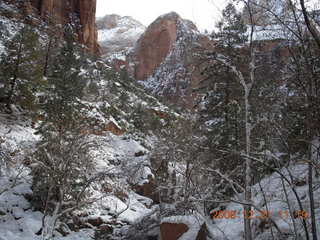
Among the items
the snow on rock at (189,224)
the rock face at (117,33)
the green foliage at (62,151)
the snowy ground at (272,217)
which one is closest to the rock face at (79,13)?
the green foliage at (62,151)

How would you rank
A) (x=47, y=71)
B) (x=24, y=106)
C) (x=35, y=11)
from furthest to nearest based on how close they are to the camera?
(x=35, y=11), (x=47, y=71), (x=24, y=106)

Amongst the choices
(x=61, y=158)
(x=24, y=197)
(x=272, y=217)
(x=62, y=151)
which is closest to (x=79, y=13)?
(x=24, y=197)

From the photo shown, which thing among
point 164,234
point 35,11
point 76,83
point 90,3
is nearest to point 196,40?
point 164,234

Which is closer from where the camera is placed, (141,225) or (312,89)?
(312,89)

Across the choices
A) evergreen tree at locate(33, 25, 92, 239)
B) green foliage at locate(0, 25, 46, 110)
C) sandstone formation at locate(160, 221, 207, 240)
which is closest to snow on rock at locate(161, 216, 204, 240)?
sandstone formation at locate(160, 221, 207, 240)

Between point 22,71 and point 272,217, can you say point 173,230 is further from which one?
point 22,71

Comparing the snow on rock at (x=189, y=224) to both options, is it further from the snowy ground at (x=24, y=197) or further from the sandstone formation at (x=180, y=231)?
the snowy ground at (x=24, y=197)

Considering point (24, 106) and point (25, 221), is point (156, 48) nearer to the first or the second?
point (24, 106)

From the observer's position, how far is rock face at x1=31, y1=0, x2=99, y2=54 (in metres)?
50.6

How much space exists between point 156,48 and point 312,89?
75.7m

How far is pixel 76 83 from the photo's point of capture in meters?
20.4

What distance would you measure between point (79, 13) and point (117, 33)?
7738cm

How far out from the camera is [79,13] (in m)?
57.5

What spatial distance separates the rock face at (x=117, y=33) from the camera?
10925cm
